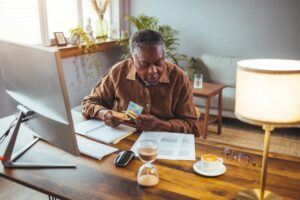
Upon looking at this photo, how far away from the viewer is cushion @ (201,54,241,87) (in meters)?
3.99

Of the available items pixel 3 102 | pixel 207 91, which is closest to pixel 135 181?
pixel 3 102

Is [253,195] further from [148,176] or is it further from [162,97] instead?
[162,97]

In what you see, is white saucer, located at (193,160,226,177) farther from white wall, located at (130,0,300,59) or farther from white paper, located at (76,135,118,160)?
white wall, located at (130,0,300,59)

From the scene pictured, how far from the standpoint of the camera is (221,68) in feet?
13.3

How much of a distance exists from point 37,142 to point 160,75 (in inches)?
28.0

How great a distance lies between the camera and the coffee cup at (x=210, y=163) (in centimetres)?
123

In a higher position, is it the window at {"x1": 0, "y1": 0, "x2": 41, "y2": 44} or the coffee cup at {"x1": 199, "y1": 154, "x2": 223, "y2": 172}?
the window at {"x1": 0, "y1": 0, "x2": 41, "y2": 44}

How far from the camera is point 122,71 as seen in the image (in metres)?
1.90

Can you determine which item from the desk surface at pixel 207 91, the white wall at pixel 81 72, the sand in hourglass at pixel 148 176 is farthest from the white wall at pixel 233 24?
the sand in hourglass at pixel 148 176

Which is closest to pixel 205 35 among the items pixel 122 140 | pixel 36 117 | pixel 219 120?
pixel 219 120

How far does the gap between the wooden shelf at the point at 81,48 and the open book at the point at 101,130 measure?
1781 mm

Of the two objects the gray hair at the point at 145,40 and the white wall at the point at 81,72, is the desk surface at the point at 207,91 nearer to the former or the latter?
the white wall at the point at 81,72

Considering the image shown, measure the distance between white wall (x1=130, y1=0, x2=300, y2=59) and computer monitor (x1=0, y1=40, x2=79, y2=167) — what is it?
10.7 feet

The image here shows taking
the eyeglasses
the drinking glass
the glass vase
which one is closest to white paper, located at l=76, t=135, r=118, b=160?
the eyeglasses
